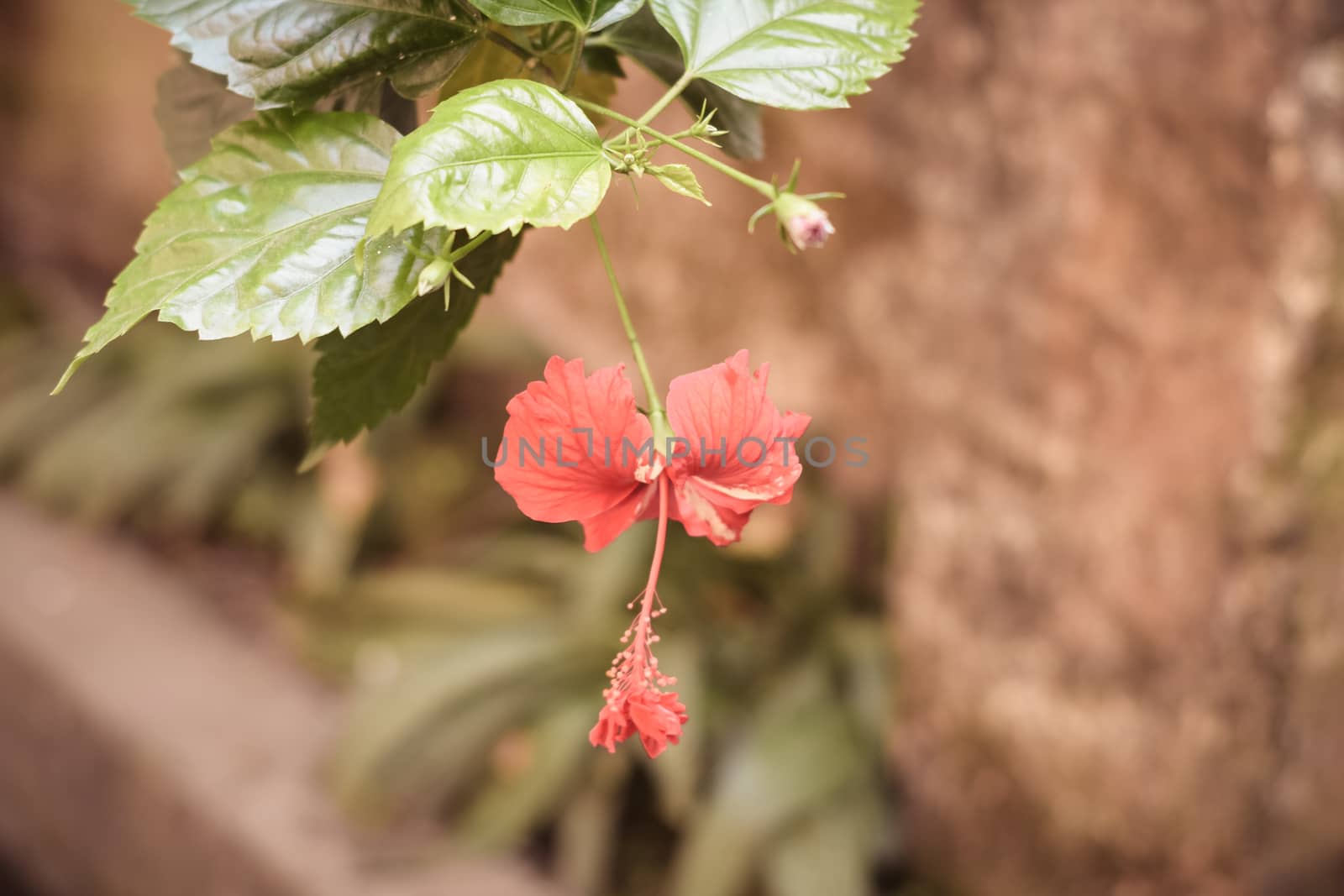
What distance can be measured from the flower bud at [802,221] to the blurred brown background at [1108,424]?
0.81 m

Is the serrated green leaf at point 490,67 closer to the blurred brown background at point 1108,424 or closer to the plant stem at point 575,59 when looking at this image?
the plant stem at point 575,59

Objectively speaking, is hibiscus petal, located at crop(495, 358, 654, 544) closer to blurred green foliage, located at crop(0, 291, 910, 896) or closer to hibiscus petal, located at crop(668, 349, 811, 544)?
hibiscus petal, located at crop(668, 349, 811, 544)

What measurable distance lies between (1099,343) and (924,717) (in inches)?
23.6

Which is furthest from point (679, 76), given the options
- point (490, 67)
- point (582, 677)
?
point (582, 677)

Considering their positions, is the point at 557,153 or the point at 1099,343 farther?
the point at 1099,343

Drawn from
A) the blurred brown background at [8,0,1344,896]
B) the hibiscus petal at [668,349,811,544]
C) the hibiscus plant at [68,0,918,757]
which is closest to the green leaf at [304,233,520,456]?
the hibiscus plant at [68,0,918,757]

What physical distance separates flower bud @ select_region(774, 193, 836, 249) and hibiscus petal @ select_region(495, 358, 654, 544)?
2.2 inches

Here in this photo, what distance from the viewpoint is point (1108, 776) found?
139cm

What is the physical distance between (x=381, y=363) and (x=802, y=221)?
0.15 metres

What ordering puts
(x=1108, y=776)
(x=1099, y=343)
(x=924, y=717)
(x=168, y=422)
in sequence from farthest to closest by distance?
1. (x=168, y=422)
2. (x=924, y=717)
3. (x=1108, y=776)
4. (x=1099, y=343)

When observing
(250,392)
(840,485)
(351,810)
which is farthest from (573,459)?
(250,392)

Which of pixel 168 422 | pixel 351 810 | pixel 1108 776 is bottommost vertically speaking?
pixel 351 810

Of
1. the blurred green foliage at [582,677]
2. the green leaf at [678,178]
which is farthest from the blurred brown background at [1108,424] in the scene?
the green leaf at [678,178]

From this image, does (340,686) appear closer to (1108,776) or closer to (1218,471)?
(1108,776)
